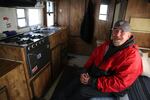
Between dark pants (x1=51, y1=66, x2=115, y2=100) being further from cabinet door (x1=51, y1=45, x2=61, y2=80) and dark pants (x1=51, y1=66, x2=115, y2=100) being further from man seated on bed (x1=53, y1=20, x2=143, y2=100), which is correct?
cabinet door (x1=51, y1=45, x2=61, y2=80)

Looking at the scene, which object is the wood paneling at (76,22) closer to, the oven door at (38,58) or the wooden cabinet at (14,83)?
the oven door at (38,58)

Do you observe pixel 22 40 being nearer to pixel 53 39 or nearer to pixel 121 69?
pixel 53 39

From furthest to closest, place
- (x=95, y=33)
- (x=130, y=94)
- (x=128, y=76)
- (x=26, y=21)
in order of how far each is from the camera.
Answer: (x=95, y=33)
(x=26, y=21)
(x=130, y=94)
(x=128, y=76)

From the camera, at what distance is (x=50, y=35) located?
7.59 feet

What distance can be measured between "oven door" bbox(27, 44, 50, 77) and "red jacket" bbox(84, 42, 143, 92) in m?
0.96

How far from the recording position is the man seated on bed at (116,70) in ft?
4.14

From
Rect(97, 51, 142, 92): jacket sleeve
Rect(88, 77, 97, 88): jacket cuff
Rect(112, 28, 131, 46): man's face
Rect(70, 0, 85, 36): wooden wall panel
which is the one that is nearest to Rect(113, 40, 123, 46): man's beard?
Rect(112, 28, 131, 46): man's face

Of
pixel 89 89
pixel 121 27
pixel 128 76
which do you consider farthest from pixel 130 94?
pixel 121 27

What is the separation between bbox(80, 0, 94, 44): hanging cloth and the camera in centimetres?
349

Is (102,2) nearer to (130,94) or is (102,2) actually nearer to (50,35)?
(50,35)

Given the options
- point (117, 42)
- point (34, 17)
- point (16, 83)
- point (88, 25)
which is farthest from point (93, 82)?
point (88, 25)

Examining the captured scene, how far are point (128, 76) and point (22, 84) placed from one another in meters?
1.29

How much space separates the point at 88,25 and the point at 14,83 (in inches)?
103

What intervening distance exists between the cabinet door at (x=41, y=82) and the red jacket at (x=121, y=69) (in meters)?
1.00
